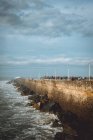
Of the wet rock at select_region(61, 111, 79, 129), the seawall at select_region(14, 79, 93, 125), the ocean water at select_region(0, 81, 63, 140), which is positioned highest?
the seawall at select_region(14, 79, 93, 125)

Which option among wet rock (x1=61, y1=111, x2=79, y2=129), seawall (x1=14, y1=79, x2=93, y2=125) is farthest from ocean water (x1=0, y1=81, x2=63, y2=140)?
seawall (x1=14, y1=79, x2=93, y2=125)

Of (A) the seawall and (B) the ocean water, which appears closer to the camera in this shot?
(B) the ocean water

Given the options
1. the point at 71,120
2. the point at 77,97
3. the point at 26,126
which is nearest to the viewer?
the point at 71,120

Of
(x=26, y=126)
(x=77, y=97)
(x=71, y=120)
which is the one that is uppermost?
(x=77, y=97)

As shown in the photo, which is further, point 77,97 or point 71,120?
point 77,97

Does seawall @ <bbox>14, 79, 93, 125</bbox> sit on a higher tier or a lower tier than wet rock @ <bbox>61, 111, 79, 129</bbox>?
higher

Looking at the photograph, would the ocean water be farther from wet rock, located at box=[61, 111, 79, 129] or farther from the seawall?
the seawall

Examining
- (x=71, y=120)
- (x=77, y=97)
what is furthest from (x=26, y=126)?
(x=77, y=97)

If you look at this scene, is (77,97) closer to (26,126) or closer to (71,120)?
(71,120)

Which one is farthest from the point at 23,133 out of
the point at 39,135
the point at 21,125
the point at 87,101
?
the point at 87,101

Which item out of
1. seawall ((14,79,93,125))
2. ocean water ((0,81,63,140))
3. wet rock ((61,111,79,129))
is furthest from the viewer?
seawall ((14,79,93,125))

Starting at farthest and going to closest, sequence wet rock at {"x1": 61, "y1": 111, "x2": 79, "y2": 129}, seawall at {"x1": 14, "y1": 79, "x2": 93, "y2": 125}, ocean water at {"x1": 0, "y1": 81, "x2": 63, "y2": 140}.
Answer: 1. seawall at {"x1": 14, "y1": 79, "x2": 93, "y2": 125}
2. wet rock at {"x1": 61, "y1": 111, "x2": 79, "y2": 129}
3. ocean water at {"x1": 0, "y1": 81, "x2": 63, "y2": 140}

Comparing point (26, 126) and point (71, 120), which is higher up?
point (71, 120)

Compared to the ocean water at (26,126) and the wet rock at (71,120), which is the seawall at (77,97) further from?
the ocean water at (26,126)
